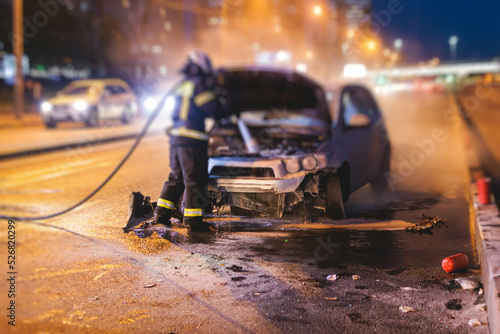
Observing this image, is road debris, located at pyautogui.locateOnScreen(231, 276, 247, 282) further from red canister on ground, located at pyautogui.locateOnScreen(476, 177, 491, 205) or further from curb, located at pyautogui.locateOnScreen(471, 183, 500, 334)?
red canister on ground, located at pyautogui.locateOnScreen(476, 177, 491, 205)

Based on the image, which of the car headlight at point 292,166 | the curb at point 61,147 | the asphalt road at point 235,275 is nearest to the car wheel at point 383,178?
the asphalt road at point 235,275

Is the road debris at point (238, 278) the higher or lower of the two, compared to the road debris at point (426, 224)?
lower

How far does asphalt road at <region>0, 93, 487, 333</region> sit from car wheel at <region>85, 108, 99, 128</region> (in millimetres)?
14847

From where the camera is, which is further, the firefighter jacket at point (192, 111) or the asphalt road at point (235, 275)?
the firefighter jacket at point (192, 111)

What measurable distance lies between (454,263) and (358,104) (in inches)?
145

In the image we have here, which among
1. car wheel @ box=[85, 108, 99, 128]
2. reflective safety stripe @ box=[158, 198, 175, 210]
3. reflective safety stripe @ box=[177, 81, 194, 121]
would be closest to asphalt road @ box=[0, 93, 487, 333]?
reflective safety stripe @ box=[158, 198, 175, 210]

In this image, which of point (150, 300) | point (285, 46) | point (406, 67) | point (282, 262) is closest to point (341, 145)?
point (282, 262)

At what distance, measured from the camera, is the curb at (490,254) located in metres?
3.55

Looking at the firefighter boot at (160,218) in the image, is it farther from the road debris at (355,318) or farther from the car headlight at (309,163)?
the road debris at (355,318)

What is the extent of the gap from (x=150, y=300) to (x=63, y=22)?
37.6 metres

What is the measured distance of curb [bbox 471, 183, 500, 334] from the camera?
3555 mm

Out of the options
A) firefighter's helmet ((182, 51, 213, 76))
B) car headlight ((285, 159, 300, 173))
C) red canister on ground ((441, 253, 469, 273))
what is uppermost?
firefighter's helmet ((182, 51, 213, 76))

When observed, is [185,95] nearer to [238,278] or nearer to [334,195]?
[334,195]

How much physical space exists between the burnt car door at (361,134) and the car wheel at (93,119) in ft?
52.5
